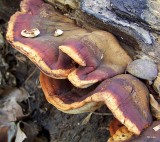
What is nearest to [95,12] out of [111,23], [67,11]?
[111,23]

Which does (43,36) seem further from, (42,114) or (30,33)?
(42,114)

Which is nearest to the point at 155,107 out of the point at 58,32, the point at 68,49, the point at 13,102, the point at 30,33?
the point at 68,49

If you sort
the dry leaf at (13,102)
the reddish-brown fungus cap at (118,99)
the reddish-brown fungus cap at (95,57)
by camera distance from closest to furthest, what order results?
the reddish-brown fungus cap at (118,99), the reddish-brown fungus cap at (95,57), the dry leaf at (13,102)

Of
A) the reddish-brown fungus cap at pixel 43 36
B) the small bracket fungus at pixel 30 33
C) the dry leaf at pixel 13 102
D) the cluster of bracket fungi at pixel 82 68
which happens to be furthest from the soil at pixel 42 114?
the small bracket fungus at pixel 30 33

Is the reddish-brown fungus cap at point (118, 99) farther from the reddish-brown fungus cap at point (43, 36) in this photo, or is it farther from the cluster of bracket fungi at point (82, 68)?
the reddish-brown fungus cap at point (43, 36)

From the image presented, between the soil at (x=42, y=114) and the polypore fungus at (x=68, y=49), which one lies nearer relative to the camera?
the polypore fungus at (x=68, y=49)

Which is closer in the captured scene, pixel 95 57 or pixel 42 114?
pixel 95 57
